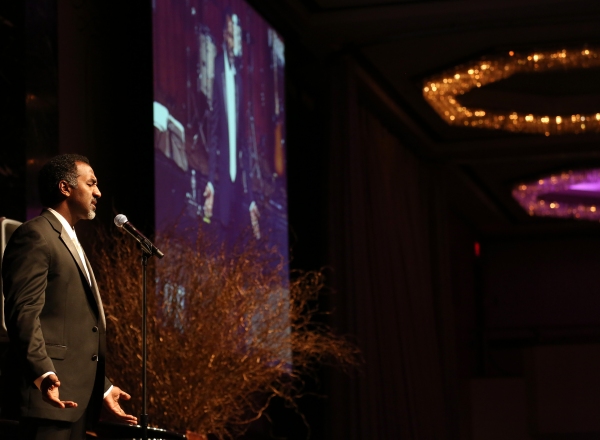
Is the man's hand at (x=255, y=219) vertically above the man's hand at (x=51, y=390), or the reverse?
the man's hand at (x=255, y=219)

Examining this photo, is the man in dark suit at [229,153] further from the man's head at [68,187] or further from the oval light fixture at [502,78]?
the man's head at [68,187]

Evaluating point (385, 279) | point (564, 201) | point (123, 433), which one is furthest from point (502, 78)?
point (123, 433)

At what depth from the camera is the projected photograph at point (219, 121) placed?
14.6 ft

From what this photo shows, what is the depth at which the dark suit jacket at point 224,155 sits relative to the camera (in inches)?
195

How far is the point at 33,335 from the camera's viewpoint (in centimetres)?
197

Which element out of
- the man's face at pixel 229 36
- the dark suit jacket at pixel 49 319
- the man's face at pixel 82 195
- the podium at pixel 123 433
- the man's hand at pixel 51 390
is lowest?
the podium at pixel 123 433

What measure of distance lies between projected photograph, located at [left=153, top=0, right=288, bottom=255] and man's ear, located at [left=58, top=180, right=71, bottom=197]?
1.69 metres

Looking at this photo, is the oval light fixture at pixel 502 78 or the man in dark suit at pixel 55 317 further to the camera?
the oval light fixture at pixel 502 78

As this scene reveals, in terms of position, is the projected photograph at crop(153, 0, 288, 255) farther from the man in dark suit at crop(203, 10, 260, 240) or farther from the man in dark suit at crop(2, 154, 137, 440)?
the man in dark suit at crop(2, 154, 137, 440)

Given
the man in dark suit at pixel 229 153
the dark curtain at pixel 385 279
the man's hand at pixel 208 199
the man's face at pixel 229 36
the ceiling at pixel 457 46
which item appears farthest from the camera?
the dark curtain at pixel 385 279

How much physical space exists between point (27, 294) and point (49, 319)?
11 centimetres

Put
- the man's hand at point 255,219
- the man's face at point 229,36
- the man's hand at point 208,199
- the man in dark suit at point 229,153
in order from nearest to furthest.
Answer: the man's hand at point 208,199 → the man in dark suit at point 229,153 → the man's face at point 229,36 → the man's hand at point 255,219

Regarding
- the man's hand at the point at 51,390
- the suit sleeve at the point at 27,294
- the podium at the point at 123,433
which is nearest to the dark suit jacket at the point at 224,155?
the podium at the point at 123,433

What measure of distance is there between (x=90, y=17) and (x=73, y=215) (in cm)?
256
